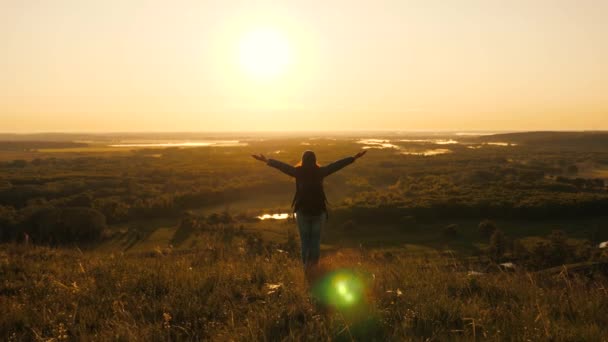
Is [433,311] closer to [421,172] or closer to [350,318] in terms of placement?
[350,318]

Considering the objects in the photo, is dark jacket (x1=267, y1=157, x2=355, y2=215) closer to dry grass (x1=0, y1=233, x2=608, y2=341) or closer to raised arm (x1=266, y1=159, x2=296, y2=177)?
raised arm (x1=266, y1=159, x2=296, y2=177)

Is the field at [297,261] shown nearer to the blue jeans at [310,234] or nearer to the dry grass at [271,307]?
the dry grass at [271,307]

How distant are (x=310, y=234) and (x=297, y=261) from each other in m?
1.34

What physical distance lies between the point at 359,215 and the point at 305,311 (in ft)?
151

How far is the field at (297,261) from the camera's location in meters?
4.18

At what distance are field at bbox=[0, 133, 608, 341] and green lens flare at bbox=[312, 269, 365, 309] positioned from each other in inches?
1.5

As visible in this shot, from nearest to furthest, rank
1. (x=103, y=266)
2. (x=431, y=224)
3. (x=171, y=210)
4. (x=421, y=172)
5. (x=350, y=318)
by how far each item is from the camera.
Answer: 1. (x=350, y=318)
2. (x=103, y=266)
3. (x=431, y=224)
4. (x=171, y=210)
5. (x=421, y=172)

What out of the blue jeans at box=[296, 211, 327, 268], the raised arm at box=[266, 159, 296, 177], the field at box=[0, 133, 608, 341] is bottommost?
the field at box=[0, 133, 608, 341]

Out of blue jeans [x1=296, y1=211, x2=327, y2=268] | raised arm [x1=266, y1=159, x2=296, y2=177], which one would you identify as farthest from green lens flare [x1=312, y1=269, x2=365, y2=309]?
raised arm [x1=266, y1=159, x2=296, y2=177]

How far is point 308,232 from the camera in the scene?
6.73 meters

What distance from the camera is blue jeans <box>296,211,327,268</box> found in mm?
6691

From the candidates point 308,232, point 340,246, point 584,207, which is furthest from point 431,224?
point 308,232

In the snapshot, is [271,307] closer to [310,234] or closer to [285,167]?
[310,234]

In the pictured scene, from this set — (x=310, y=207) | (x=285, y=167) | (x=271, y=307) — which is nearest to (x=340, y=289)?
(x=271, y=307)
